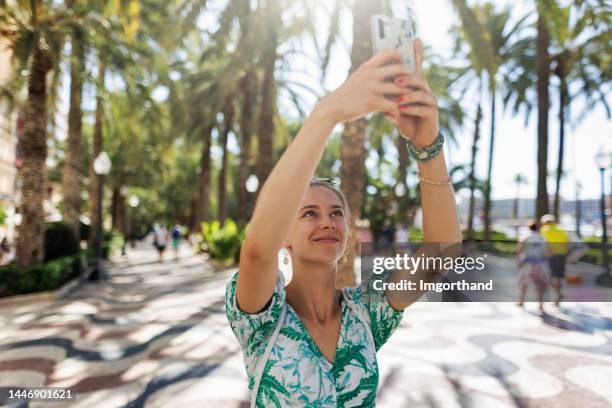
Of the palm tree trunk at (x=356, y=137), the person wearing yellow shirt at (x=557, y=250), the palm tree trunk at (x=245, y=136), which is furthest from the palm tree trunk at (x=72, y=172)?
the person wearing yellow shirt at (x=557, y=250)

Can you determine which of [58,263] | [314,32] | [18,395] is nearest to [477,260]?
[18,395]

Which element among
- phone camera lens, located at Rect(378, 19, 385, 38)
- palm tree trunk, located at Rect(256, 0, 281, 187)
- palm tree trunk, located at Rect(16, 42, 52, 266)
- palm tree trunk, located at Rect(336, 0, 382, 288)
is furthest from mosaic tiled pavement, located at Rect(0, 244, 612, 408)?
palm tree trunk, located at Rect(256, 0, 281, 187)

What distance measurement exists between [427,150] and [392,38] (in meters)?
0.39

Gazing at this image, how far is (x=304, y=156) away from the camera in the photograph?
1.01 meters

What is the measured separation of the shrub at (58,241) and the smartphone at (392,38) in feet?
47.8

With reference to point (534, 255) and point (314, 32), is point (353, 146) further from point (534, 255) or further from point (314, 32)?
point (314, 32)

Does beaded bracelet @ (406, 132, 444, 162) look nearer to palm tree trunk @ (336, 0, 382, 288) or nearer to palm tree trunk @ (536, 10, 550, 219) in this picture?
palm tree trunk @ (336, 0, 382, 288)

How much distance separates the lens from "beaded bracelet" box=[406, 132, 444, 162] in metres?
1.28

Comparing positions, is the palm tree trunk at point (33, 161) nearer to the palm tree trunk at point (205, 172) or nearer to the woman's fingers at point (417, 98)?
the woman's fingers at point (417, 98)

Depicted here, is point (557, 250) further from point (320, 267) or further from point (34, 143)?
point (34, 143)

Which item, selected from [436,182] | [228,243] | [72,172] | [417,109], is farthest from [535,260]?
[72,172]

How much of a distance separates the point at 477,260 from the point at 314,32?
13.4 meters

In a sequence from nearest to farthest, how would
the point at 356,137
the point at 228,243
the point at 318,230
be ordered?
the point at 318,230 < the point at 356,137 < the point at 228,243

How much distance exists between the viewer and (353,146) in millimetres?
7668
